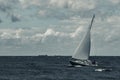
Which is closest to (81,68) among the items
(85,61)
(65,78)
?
(85,61)

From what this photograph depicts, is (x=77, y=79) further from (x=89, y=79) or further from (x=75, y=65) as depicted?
(x=75, y=65)

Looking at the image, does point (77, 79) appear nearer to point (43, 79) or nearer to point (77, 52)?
point (43, 79)

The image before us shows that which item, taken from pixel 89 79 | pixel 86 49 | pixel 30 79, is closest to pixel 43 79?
pixel 30 79

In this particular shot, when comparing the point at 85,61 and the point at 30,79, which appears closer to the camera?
the point at 30,79

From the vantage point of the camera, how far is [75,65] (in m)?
174

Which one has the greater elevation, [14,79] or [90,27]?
[90,27]

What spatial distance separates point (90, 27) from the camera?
16500 centimetres

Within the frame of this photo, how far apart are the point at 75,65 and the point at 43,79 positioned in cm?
5113

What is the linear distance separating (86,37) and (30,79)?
1844 inches

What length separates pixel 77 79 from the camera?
125625 mm

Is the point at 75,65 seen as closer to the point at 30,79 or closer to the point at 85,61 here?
the point at 85,61

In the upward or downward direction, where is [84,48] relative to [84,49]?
upward

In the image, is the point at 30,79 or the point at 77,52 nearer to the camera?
the point at 30,79

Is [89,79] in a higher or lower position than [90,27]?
lower
